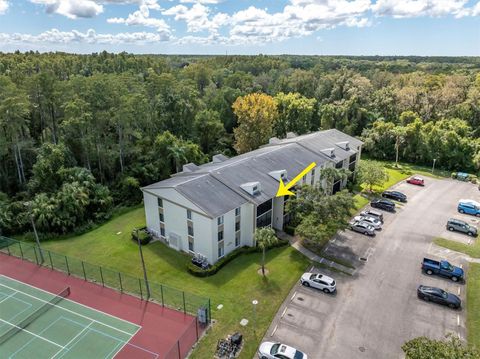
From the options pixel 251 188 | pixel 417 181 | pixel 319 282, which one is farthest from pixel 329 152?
pixel 319 282

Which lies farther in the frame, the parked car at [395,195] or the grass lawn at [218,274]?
the parked car at [395,195]

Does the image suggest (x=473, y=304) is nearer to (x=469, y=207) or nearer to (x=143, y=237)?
(x=469, y=207)

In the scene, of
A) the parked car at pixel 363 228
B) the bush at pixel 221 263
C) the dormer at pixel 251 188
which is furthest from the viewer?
the parked car at pixel 363 228

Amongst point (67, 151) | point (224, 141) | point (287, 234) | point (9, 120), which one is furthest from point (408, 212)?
point (9, 120)

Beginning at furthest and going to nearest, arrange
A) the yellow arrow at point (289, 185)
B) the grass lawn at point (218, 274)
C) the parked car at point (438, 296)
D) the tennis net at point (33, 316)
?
the yellow arrow at point (289, 185)
the parked car at point (438, 296)
the grass lawn at point (218, 274)
the tennis net at point (33, 316)

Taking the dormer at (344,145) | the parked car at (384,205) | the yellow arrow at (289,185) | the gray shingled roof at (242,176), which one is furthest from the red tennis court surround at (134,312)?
the dormer at (344,145)

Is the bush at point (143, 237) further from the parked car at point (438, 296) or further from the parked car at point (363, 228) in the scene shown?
the parked car at point (438, 296)
